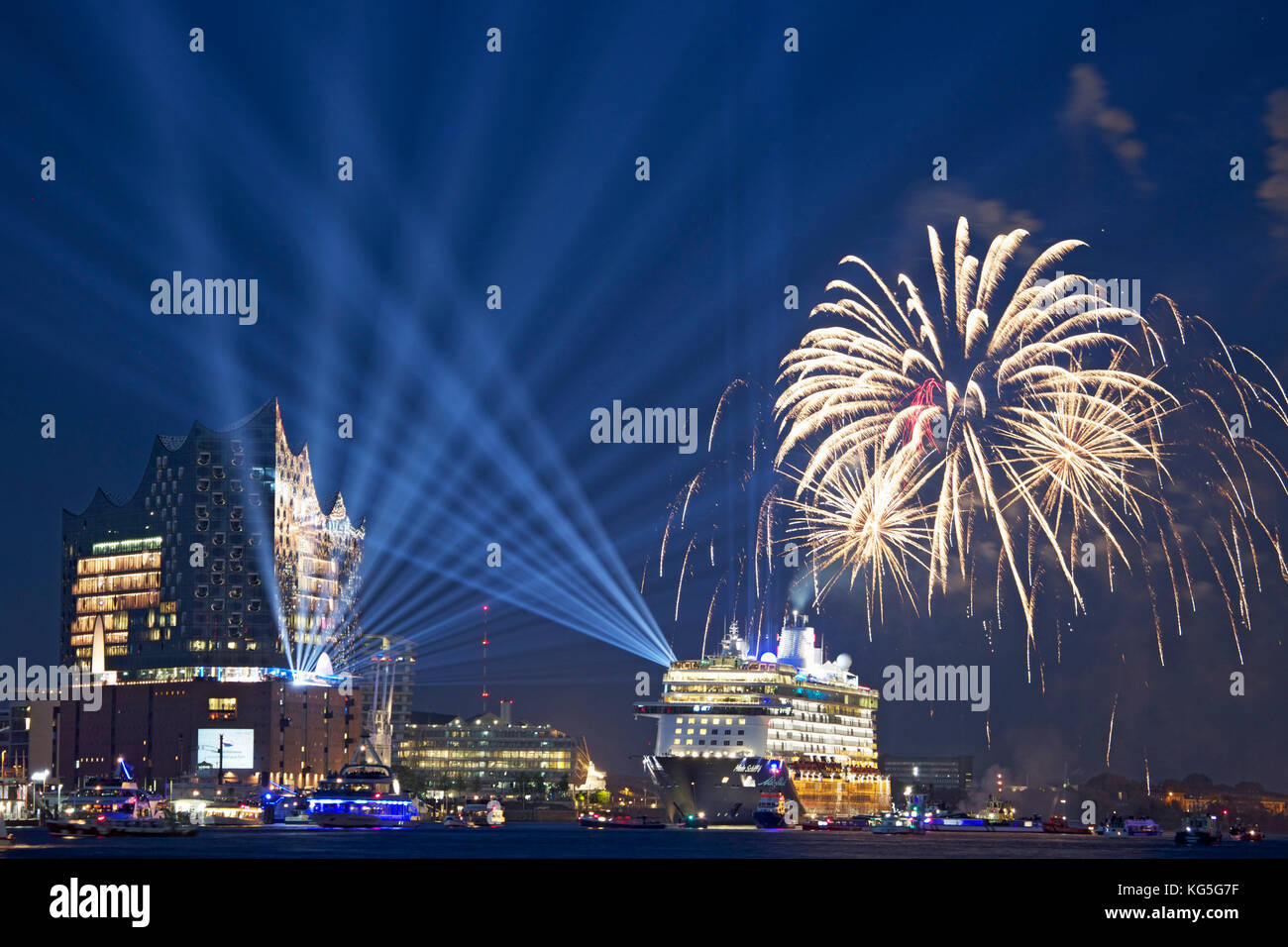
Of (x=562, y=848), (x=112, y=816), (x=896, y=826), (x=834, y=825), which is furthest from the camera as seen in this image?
(x=834, y=825)

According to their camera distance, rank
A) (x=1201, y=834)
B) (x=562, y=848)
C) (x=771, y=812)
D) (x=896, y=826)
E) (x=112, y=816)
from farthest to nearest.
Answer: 1. (x=896, y=826)
2. (x=771, y=812)
3. (x=1201, y=834)
4. (x=112, y=816)
5. (x=562, y=848)

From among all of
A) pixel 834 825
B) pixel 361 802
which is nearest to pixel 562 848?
pixel 361 802

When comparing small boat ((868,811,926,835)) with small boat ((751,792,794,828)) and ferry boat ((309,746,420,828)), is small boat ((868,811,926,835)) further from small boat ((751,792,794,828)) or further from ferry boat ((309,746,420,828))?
ferry boat ((309,746,420,828))

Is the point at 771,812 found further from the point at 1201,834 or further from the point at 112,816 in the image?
the point at 112,816

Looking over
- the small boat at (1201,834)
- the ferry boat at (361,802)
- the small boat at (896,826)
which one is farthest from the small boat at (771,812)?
the ferry boat at (361,802)
